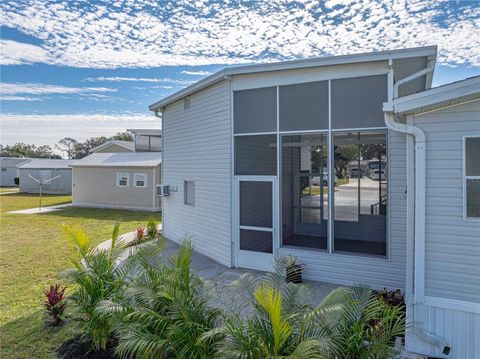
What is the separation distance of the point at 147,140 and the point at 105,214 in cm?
643

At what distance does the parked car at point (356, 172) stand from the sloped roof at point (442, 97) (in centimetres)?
504

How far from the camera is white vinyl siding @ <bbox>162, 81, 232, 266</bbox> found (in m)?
7.86

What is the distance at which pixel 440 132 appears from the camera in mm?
4043

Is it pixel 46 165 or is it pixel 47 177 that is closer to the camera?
pixel 47 177

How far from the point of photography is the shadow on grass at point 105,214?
51.8ft

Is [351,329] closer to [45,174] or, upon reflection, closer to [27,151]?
[45,174]

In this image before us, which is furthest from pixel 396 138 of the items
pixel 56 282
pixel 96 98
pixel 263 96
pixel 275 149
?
pixel 96 98

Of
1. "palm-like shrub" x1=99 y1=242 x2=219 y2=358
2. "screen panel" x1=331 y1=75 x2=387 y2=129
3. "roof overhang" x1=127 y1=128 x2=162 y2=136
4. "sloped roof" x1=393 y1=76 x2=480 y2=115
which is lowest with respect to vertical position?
"palm-like shrub" x1=99 y1=242 x2=219 y2=358

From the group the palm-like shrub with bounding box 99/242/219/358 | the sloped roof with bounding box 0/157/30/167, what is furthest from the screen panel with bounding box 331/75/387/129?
the sloped roof with bounding box 0/157/30/167

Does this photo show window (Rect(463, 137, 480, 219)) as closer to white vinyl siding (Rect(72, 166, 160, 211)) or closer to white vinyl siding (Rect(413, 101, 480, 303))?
white vinyl siding (Rect(413, 101, 480, 303))

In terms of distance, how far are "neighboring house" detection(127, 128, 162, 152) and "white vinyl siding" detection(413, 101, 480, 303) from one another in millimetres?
18174

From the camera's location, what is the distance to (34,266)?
26.5 ft

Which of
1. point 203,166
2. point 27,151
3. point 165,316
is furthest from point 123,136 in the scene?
point 165,316

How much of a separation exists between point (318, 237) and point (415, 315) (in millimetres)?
5125
